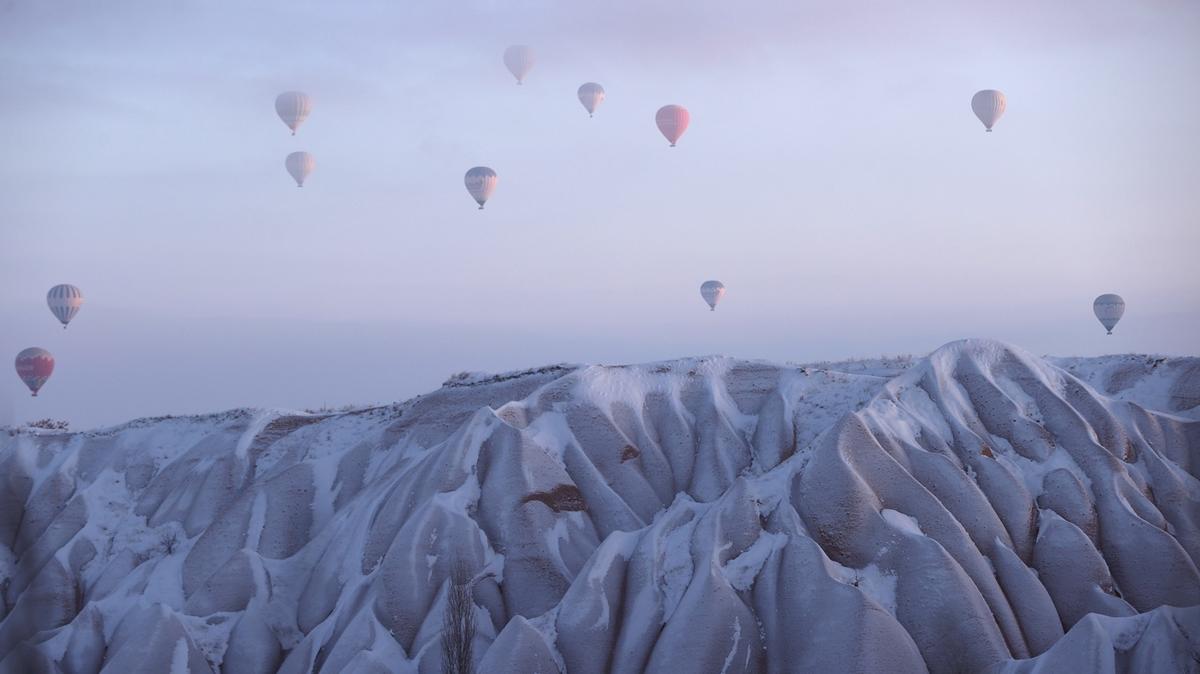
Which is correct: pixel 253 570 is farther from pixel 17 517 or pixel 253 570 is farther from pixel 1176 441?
pixel 1176 441

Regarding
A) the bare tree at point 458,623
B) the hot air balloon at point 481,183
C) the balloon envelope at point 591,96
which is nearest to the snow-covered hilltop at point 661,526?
the bare tree at point 458,623

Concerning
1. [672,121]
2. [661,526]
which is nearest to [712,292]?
[672,121]

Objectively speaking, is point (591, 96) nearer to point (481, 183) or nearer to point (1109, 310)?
point (481, 183)

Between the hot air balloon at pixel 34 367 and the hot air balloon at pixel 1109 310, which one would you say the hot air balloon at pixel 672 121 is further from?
the hot air balloon at pixel 34 367

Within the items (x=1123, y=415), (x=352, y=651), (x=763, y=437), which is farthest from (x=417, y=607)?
(x=1123, y=415)

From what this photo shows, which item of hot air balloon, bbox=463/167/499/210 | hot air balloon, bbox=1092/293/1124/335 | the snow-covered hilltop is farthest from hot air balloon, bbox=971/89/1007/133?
hot air balloon, bbox=463/167/499/210

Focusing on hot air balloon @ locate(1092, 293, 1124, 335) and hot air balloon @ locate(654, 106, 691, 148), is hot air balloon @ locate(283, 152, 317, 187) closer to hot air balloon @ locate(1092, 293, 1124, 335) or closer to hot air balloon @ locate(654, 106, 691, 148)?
hot air balloon @ locate(654, 106, 691, 148)
